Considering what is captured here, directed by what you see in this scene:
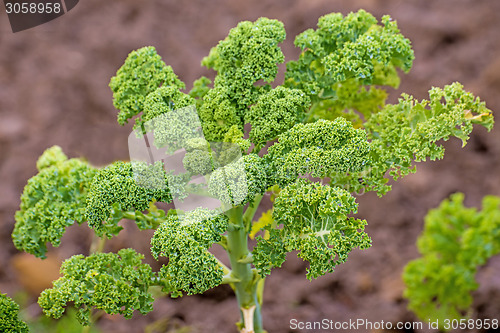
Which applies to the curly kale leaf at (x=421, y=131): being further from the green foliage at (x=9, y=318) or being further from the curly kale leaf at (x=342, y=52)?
the green foliage at (x=9, y=318)

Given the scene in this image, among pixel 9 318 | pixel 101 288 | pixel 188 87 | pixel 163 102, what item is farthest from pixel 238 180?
pixel 188 87

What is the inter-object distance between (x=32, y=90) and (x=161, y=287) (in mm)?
1735

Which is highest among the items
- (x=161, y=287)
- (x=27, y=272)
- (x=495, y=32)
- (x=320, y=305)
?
(x=495, y=32)

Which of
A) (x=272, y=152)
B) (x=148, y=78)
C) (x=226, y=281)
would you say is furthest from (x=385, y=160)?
(x=148, y=78)

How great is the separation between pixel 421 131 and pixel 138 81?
0.80 metres

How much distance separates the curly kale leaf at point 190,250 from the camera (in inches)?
53.1

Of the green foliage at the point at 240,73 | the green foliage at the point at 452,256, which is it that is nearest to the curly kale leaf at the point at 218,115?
the green foliage at the point at 240,73

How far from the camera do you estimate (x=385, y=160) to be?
5.10 ft

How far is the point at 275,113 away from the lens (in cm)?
149

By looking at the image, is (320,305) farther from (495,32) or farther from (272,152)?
(495,32)

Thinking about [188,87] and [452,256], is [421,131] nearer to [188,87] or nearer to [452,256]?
[452,256]

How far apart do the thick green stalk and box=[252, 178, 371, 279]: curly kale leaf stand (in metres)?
0.15

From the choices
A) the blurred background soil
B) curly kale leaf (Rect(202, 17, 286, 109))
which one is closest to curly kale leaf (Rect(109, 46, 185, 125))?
curly kale leaf (Rect(202, 17, 286, 109))

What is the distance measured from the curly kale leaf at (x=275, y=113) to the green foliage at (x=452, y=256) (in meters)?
0.62
